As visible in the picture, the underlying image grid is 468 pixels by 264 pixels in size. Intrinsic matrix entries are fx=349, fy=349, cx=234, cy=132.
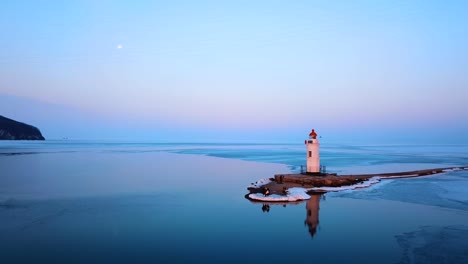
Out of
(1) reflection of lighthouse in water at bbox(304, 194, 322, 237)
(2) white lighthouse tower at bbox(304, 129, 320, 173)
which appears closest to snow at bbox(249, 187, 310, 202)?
(1) reflection of lighthouse in water at bbox(304, 194, 322, 237)

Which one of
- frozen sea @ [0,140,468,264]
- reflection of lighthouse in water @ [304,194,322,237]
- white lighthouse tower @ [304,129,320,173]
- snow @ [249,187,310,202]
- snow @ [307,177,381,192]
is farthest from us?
white lighthouse tower @ [304,129,320,173]

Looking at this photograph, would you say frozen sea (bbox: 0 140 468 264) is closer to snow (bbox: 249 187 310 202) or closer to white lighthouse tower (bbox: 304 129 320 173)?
snow (bbox: 249 187 310 202)

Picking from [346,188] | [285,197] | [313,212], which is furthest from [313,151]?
[313,212]

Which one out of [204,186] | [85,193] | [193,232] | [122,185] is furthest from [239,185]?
[193,232]

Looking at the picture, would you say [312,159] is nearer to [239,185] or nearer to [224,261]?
[239,185]

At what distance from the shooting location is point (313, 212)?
20609mm

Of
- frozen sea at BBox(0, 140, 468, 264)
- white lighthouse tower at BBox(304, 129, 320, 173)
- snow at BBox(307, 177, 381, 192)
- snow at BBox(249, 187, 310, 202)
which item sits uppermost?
white lighthouse tower at BBox(304, 129, 320, 173)

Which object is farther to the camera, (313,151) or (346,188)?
(313,151)

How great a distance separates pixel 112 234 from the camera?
15.9 m

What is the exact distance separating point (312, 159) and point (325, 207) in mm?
11237

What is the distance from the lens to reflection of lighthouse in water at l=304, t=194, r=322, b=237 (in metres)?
17.6

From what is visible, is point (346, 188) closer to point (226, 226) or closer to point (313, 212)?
point (313, 212)

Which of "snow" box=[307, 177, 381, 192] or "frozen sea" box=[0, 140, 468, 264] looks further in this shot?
"snow" box=[307, 177, 381, 192]

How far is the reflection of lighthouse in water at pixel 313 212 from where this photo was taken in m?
17.6
